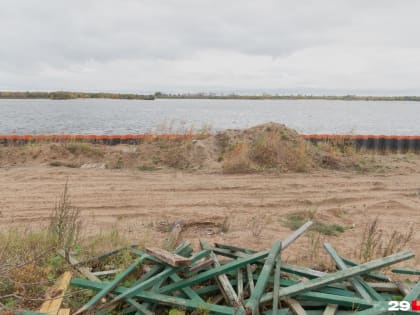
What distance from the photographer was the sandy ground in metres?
5.88

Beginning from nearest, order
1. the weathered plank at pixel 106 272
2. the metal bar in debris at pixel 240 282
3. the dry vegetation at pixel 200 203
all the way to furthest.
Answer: the metal bar in debris at pixel 240 282, the weathered plank at pixel 106 272, the dry vegetation at pixel 200 203

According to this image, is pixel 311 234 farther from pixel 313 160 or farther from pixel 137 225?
pixel 313 160

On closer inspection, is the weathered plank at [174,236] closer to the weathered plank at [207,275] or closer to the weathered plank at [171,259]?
the weathered plank at [171,259]

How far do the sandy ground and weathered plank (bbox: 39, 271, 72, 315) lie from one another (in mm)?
1499

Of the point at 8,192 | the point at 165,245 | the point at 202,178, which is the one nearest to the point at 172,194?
the point at 202,178

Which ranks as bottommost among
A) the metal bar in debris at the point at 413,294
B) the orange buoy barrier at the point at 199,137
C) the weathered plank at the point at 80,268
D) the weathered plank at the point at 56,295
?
the weathered plank at the point at 56,295

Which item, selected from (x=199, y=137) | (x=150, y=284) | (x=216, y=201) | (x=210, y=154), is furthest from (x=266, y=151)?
(x=150, y=284)

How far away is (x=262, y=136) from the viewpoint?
11375 millimetres

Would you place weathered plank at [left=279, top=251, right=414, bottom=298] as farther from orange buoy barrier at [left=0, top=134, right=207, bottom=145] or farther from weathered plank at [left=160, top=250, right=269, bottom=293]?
orange buoy barrier at [left=0, top=134, right=207, bottom=145]

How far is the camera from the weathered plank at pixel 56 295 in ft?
11.3

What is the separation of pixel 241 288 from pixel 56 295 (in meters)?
1.87

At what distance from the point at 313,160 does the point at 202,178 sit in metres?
3.74

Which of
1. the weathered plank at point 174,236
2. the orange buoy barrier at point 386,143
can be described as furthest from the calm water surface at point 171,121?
the weathered plank at point 174,236

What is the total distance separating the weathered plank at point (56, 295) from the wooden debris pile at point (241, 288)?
0.21m
